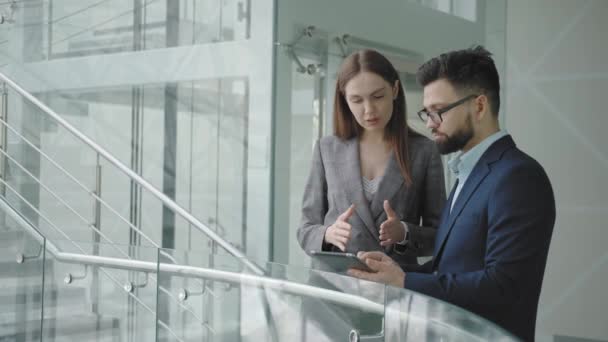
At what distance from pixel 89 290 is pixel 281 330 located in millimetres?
1321

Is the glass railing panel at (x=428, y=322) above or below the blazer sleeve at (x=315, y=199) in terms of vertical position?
below

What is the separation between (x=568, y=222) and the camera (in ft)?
15.6

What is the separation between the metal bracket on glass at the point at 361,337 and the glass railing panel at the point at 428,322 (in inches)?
0.9

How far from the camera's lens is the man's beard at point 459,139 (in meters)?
2.04

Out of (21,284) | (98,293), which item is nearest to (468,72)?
(98,293)

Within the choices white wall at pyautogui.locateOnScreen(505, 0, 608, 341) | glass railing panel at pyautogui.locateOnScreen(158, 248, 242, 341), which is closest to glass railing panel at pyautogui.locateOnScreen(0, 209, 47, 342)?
glass railing panel at pyautogui.locateOnScreen(158, 248, 242, 341)

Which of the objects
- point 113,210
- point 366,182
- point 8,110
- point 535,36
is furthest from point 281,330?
point 8,110

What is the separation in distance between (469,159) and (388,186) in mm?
454

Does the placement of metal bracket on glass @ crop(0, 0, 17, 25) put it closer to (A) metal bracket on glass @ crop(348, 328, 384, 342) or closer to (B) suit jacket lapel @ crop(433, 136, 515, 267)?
(B) suit jacket lapel @ crop(433, 136, 515, 267)

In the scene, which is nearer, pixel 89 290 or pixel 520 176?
pixel 520 176

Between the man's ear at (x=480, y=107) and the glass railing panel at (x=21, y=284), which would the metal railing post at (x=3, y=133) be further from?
the man's ear at (x=480, y=107)

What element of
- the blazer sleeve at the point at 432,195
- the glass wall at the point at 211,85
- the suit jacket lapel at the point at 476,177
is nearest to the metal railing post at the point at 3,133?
the glass wall at the point at 211,85

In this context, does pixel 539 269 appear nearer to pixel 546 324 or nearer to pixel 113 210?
pixel 546 324

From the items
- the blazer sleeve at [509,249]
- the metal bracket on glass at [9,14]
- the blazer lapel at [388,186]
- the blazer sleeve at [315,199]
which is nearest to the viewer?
the blazer sleeve at [509,249]
